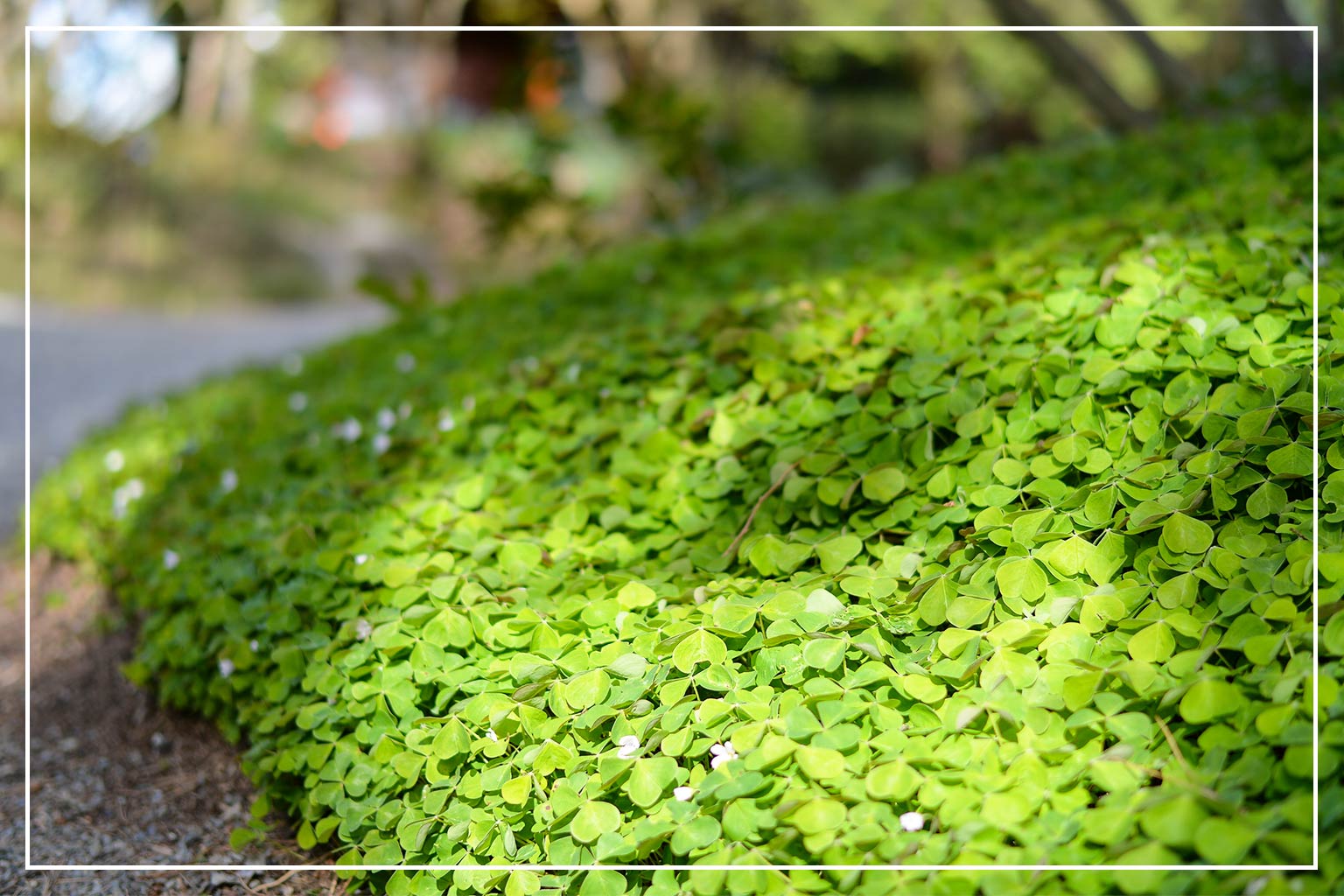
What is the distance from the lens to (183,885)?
174 cm

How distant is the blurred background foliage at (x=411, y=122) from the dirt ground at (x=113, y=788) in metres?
4.46

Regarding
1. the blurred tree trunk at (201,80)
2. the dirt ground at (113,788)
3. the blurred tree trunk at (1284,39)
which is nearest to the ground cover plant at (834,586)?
the dirt ground at (113,788)

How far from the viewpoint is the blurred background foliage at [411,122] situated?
970 centimetres

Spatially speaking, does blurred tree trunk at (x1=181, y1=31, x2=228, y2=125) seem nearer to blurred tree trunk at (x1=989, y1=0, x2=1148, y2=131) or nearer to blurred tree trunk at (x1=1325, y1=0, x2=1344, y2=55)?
blurred tree trunk at (x1=989, y1=0, x2=1148, y2=131)

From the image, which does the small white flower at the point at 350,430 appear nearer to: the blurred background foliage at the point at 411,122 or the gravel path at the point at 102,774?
the gravel path at the point at 102,774

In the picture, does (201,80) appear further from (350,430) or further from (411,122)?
(350,430)

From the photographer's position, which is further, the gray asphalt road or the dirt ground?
the gray asphalt road

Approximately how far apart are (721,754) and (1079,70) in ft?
13.6

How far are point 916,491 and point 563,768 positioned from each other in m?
0.76

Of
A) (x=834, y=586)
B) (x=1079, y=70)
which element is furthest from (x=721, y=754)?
(x=1079, y=70)

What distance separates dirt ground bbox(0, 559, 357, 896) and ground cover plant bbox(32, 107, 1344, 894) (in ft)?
0.38

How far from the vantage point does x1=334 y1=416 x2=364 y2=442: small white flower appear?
268 cm

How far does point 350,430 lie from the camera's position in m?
2.68

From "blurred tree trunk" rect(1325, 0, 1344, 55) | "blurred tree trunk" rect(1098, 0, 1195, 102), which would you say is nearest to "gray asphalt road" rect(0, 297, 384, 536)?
"blurred tree trunk" rect(1098, 0, 1195, 102)
